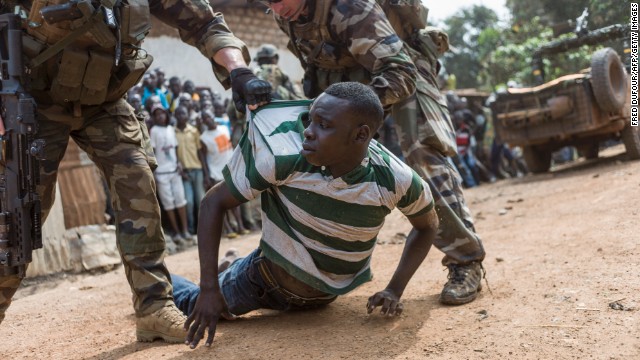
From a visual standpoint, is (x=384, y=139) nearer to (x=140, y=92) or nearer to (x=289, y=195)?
(x=140, y=92)

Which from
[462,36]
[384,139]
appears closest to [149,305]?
[384,139]

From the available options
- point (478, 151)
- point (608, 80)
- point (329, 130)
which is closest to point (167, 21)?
point (329, 130)

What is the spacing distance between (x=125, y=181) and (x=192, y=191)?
530cm

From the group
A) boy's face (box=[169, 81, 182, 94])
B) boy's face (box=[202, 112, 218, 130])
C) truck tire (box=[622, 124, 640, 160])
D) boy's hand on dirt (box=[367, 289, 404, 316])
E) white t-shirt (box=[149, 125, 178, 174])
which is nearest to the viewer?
boy's hand on dirt (box=[367, 289, 404, 316])

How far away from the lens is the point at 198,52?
1185cm

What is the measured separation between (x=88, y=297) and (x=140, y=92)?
4839mm

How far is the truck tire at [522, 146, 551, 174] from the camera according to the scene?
10.1 m

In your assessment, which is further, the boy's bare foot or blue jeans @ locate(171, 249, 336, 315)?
the boy's bare foot

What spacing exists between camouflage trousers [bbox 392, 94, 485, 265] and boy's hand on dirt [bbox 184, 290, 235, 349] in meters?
1.37

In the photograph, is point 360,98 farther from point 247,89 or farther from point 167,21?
point 167,21

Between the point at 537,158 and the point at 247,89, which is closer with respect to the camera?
the point at 247,89

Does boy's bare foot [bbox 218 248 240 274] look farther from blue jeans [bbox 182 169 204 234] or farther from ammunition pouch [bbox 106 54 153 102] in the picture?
blue jeans [bbox 182 169 204 234]

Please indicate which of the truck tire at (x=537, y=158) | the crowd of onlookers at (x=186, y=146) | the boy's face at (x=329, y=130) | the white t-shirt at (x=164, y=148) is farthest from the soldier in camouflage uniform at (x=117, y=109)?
the truck tire at (x=537, y=158)

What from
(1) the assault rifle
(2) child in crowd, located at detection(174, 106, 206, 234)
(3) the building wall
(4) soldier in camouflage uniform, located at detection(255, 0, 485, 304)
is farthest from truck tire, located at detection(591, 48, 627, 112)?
(1) the assault rifle
